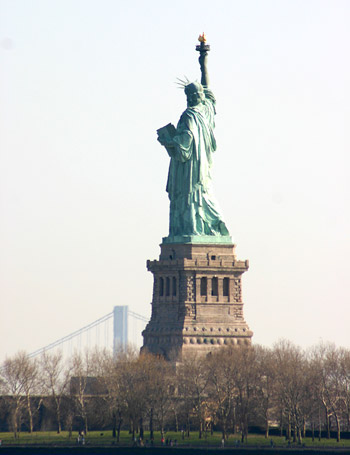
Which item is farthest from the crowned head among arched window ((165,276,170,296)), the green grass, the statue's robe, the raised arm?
the green grass

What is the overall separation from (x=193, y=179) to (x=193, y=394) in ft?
75.1

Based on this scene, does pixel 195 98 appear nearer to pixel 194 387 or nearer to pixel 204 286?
pixel 204 286

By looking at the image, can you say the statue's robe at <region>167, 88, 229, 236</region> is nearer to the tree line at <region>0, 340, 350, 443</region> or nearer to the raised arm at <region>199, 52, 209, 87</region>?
the raised arm at <region>199, 52, 209, 87</region>

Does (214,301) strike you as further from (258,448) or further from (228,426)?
(258,448)

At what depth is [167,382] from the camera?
474 ft

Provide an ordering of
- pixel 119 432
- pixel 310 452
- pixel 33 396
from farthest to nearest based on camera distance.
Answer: pixel 33 396 → pixel 119 432 → pixel 310 452

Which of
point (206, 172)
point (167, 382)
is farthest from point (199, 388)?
point (206, 172)

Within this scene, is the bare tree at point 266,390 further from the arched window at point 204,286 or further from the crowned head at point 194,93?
the crowned head at point 194,93

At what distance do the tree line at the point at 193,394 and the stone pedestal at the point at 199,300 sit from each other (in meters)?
3.62

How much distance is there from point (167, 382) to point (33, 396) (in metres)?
13.1

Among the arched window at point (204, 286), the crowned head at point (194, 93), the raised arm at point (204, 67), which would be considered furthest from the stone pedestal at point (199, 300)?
the raised arm at point (204, 67)

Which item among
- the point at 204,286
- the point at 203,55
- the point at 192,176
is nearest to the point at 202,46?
the point at 203,55

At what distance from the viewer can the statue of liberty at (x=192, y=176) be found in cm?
15662

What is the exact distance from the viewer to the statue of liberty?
157 m
